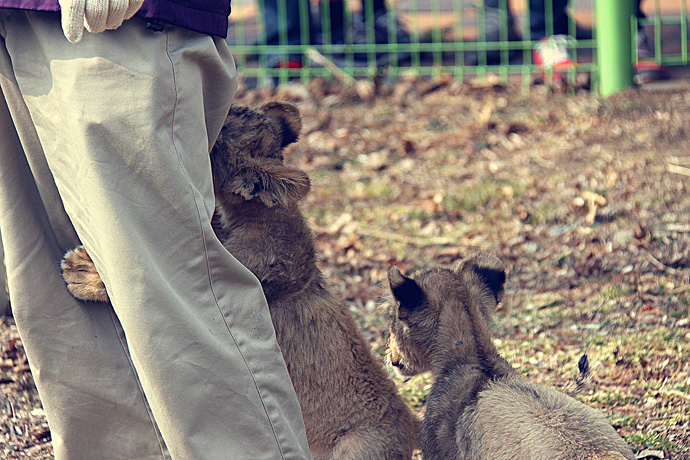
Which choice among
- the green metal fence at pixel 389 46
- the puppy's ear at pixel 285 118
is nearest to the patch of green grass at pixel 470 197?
the green metal fence at pixel 389 46

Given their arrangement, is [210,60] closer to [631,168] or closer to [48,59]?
[48,59]

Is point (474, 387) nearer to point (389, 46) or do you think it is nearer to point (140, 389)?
point (140, 389)

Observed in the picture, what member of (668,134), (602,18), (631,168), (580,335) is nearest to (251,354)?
(580,335)

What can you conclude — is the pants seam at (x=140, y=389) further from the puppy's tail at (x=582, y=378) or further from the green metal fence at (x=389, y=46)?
the green metal fence at (x=389, y=46)

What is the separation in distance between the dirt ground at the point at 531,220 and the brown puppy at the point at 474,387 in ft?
0.93

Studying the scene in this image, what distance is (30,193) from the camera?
2.84 meters

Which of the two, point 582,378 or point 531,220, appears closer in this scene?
point 582,378

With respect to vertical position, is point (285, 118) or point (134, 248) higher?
point (285, 118)

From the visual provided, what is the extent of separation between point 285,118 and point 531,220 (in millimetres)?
3065

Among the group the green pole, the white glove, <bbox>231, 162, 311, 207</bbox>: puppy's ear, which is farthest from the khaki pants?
the green pole

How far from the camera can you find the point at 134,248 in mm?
2471

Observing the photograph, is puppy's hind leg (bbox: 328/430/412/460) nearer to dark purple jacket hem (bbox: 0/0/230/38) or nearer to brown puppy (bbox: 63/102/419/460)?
brown puppy (bbox: 63/102/419/460)

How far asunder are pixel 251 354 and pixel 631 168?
190 inches

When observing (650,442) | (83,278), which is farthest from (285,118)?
(650,442)
